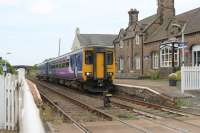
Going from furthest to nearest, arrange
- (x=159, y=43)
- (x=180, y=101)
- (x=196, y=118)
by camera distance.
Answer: (x=159, y=43) < (x=180, y=101) < (x=196, y=118)

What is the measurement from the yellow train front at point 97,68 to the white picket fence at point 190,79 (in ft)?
22.7

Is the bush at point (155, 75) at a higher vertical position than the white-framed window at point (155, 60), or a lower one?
lower

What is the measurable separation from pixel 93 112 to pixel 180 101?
4.63 metres

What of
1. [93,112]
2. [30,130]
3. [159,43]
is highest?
[159,43]

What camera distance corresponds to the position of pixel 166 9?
44.9 meters

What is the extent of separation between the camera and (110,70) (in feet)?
83.6

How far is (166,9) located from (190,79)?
26536mm

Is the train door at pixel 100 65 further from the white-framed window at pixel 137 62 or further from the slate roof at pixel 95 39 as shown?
the slate roof at pixel 95 39

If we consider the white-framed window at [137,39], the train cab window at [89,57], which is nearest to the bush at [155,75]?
the white-framed window at [137,39]

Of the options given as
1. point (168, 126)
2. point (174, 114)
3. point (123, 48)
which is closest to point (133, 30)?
point (123, 48)

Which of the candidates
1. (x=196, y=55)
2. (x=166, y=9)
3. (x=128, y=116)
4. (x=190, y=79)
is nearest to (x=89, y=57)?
(x=190, y=79)

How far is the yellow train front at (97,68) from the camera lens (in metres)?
24.7

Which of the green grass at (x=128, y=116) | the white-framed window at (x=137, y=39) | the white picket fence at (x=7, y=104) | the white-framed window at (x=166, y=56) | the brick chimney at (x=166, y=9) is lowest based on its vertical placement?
the green grass at (x=128, y=116)

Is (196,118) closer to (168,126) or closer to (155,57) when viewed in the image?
(168,126)
